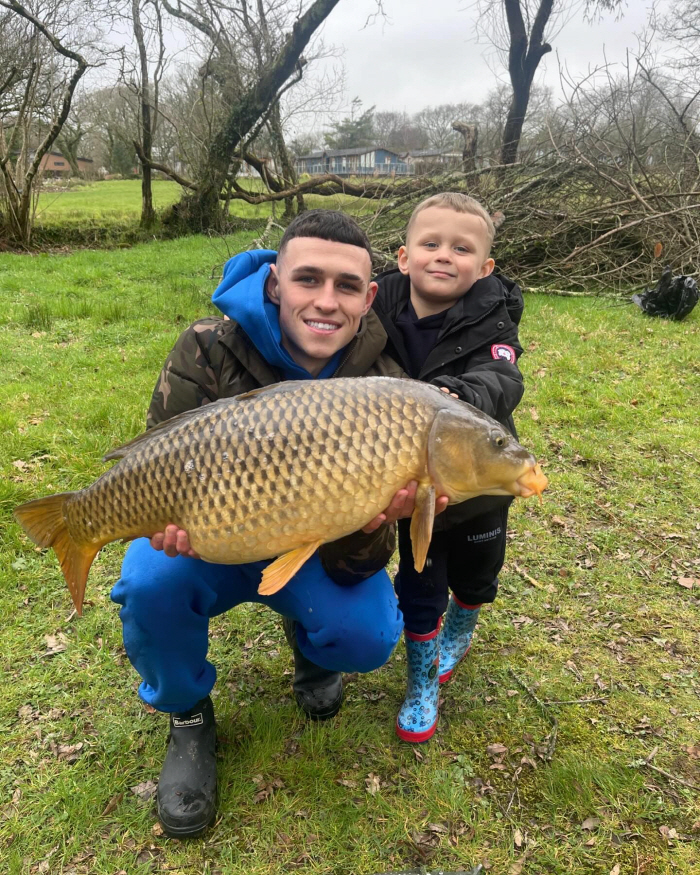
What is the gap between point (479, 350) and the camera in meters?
1.54

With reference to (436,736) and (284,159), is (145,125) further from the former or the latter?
(436,736)

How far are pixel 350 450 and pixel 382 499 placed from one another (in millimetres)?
118

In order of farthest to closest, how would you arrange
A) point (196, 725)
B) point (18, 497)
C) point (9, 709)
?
point (18, 497) < point (9, 709) < point (196, 725)

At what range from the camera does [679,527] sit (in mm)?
2627

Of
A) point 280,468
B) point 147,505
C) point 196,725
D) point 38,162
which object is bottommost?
point 196,725

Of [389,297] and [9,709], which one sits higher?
[389,297]

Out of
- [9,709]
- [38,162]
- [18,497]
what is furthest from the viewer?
[38,162]

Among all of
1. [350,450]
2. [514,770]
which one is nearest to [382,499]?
[350,450]

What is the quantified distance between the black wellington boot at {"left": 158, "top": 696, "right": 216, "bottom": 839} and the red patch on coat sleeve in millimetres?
1152

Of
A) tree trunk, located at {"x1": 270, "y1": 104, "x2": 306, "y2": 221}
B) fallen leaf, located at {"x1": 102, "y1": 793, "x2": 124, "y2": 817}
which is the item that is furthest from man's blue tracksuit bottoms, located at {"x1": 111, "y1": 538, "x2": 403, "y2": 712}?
tree trunk, located at {"x1": 270, "y1": 104, "x2": 306, "y2": 221}

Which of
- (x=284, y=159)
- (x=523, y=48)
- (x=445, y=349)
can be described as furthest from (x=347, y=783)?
(x=523, y=48)

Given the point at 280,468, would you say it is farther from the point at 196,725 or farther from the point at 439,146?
the point at 439,146

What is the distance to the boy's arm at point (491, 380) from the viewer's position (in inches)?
52.6

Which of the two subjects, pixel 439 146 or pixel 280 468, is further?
pixel 439 146
